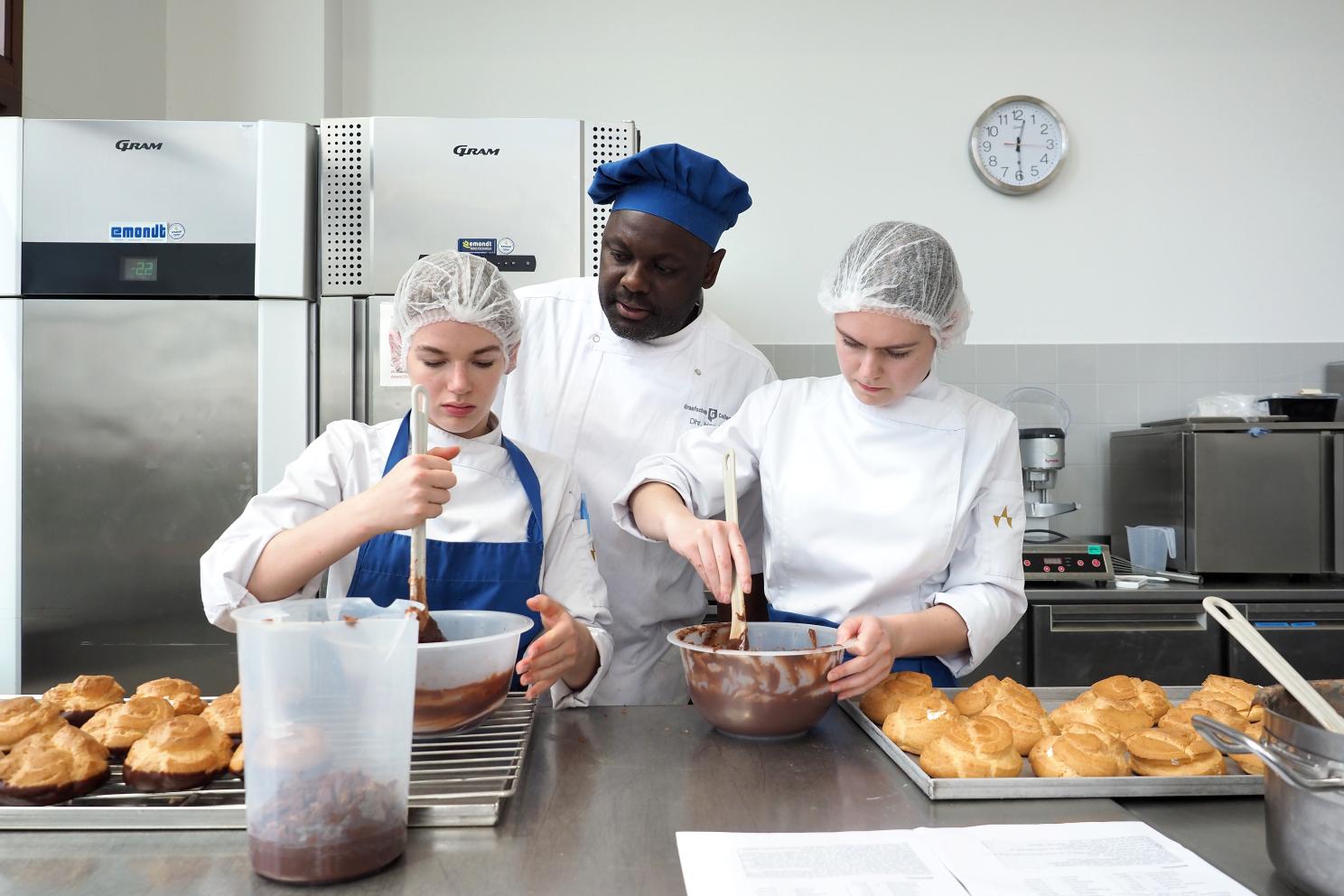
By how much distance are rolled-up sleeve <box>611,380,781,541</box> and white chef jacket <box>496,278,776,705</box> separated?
0.17m

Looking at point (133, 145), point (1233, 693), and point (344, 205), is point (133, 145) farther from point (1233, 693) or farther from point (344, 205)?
point (1233, 693)

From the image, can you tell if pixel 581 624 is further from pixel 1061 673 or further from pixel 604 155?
pixel 1061 673

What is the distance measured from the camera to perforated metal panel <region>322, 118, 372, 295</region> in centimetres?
259

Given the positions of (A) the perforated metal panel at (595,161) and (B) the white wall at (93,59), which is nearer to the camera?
(A) the perforated metal panel at (595,161)

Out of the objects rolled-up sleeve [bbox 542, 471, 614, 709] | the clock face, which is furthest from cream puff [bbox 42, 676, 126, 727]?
the clock face

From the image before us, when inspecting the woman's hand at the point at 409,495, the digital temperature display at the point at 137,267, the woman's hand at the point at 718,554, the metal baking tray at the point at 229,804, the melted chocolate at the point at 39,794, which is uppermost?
the digital temperature display at the point at 137,267

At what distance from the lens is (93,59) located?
3248mm

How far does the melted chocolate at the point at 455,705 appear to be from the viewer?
1.18 m

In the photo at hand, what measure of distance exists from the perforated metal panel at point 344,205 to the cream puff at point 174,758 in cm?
174

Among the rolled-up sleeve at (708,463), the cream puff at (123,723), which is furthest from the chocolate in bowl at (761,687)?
the cream puff at (123,723)

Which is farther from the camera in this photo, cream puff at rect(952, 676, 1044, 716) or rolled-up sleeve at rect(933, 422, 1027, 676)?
rolled-up sleeve at rect(933, 422, 1027, 676)

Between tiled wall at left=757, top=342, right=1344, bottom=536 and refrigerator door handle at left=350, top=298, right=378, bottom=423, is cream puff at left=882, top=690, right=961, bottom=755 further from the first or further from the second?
tiled wall at left=757, top=342, right=1344, bottom=536

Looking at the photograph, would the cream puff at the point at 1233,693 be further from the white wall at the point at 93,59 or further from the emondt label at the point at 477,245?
the white wall at the point at 93,59

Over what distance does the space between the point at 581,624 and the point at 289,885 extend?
2.28 ft
